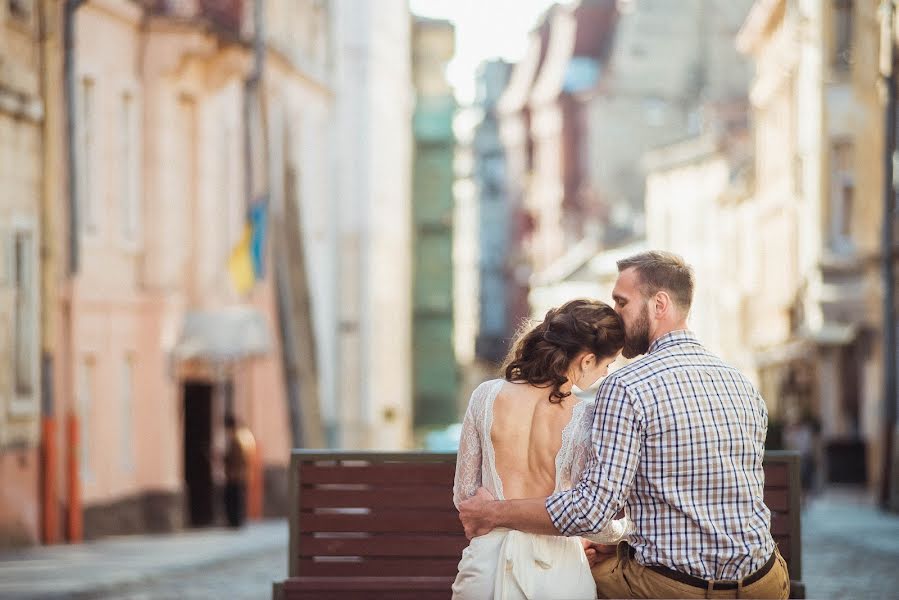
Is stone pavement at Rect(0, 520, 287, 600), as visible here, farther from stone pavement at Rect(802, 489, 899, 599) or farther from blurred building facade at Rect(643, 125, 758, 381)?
blurred building facade at Rect(643, 125, 758, 381)

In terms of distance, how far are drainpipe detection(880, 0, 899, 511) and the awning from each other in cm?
974

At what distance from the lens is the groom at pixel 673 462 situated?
22.0ft

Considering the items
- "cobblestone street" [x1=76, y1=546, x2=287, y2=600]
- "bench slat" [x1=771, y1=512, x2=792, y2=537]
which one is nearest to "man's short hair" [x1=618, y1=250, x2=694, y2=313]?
"bench slat" [x1=771, y1=512, x2=792, y2=537]

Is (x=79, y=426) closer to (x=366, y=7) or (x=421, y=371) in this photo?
(x=366, y=7)

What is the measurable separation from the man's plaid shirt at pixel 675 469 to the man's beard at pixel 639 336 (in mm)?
82

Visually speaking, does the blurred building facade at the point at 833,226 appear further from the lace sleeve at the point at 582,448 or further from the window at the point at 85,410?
the lace sleeve at the point at 582,448

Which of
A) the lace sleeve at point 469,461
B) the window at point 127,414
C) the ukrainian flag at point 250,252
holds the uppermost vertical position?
the ukrainian flag at point 250,252

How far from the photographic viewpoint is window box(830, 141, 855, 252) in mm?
45844

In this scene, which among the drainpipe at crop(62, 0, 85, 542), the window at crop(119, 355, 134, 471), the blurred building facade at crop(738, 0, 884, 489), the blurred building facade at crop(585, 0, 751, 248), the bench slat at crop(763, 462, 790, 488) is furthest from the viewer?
the blurred building facade at crop(585, 0, 751, 248)

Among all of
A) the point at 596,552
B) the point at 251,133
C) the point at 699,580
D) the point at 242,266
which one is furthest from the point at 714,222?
the point at 699,580

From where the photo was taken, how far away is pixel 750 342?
6122cm

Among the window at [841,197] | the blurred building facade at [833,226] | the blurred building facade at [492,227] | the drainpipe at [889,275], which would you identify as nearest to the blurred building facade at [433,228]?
the blurred building facade at [833,226]

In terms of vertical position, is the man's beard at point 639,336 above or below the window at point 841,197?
below

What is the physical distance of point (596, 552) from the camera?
7.44 m
